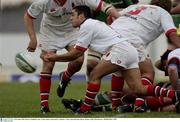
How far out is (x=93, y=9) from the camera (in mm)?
11727

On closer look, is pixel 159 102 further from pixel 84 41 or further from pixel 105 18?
pixel 105 18

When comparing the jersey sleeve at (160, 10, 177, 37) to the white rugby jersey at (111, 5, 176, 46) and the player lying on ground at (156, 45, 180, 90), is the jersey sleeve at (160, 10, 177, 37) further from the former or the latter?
the player lying on ground at (156, 45, 180, 90)

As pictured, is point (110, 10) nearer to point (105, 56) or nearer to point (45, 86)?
point (105, 56)

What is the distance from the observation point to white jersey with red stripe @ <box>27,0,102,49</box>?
11.5 metres

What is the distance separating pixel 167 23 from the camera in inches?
431

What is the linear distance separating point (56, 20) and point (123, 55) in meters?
1.67

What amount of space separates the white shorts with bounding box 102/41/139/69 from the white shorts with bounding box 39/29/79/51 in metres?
1.40

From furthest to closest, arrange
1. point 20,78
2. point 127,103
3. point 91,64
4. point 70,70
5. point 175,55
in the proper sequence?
point 20,78 < point 91,64 < point 70,70 < point 127,103 < point 175,55

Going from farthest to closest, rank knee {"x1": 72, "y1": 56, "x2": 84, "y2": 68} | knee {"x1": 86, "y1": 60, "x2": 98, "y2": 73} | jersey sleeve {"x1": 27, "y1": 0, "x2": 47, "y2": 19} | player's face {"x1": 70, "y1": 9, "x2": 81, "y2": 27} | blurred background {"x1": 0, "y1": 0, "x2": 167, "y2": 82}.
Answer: blurred background {"x1": 0, "y1": 0, "x2": 167, "y2": 82} < knee {"x1": 86, "y1": 60, "x2": 98, "y2": 73} < knee {"x1": 72, "y1": 56, "x2": 84, "y2": 68} < jersey sleeve {"x1": 27, "y1": 0, "x2": 47, "y2": 19} < player's face {"x1": 70, "y1": 9, "x2": 81, "y2": 27}

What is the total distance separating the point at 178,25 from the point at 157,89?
2.39 m

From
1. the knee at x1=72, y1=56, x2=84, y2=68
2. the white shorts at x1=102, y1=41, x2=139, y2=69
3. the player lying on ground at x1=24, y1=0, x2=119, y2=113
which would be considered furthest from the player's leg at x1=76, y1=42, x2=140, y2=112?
the knee at x1=72, y1=56, x2=84, y2=68

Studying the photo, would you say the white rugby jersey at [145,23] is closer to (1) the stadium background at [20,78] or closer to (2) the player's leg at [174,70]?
(2) the player's leg at [174,70]

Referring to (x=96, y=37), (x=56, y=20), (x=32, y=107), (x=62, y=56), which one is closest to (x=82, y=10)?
(x=96, y=37)

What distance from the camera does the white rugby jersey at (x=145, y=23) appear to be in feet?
36.3
